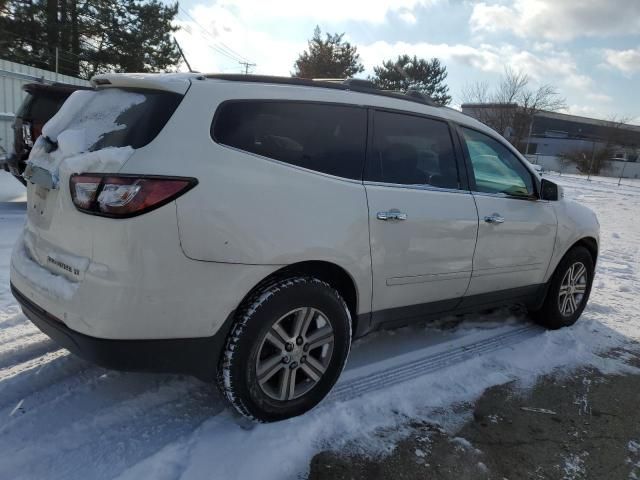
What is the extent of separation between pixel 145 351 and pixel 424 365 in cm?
198

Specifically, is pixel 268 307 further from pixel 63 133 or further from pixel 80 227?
pixel 63 133

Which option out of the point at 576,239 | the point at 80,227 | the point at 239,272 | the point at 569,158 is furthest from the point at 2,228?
the point at 569,158

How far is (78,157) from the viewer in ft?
7.70

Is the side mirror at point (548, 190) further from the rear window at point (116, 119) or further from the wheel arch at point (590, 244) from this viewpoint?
the rear window at point (116, 119)

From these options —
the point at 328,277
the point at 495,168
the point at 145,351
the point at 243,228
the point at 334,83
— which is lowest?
the point at 145,351

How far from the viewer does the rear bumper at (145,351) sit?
226cm

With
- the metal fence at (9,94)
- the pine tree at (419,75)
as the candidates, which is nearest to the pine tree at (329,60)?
the pine tree at (419,75)

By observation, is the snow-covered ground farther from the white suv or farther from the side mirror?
the side mirror

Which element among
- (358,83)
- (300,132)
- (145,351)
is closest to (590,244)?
(358,83)

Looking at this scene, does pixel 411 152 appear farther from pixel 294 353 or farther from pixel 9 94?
pixel 9 94

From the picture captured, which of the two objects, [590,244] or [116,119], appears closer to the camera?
[116,119]

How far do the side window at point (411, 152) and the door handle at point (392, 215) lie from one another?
0.21 metres

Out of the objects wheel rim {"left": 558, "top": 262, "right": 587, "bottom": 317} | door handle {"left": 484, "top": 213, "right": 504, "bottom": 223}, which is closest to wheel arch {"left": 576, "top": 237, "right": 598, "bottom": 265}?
wheel rim {"left": 558, "top": 262, "right": 587, "bottom": 317}

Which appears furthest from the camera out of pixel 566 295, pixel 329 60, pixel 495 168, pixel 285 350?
pixel 329 60
